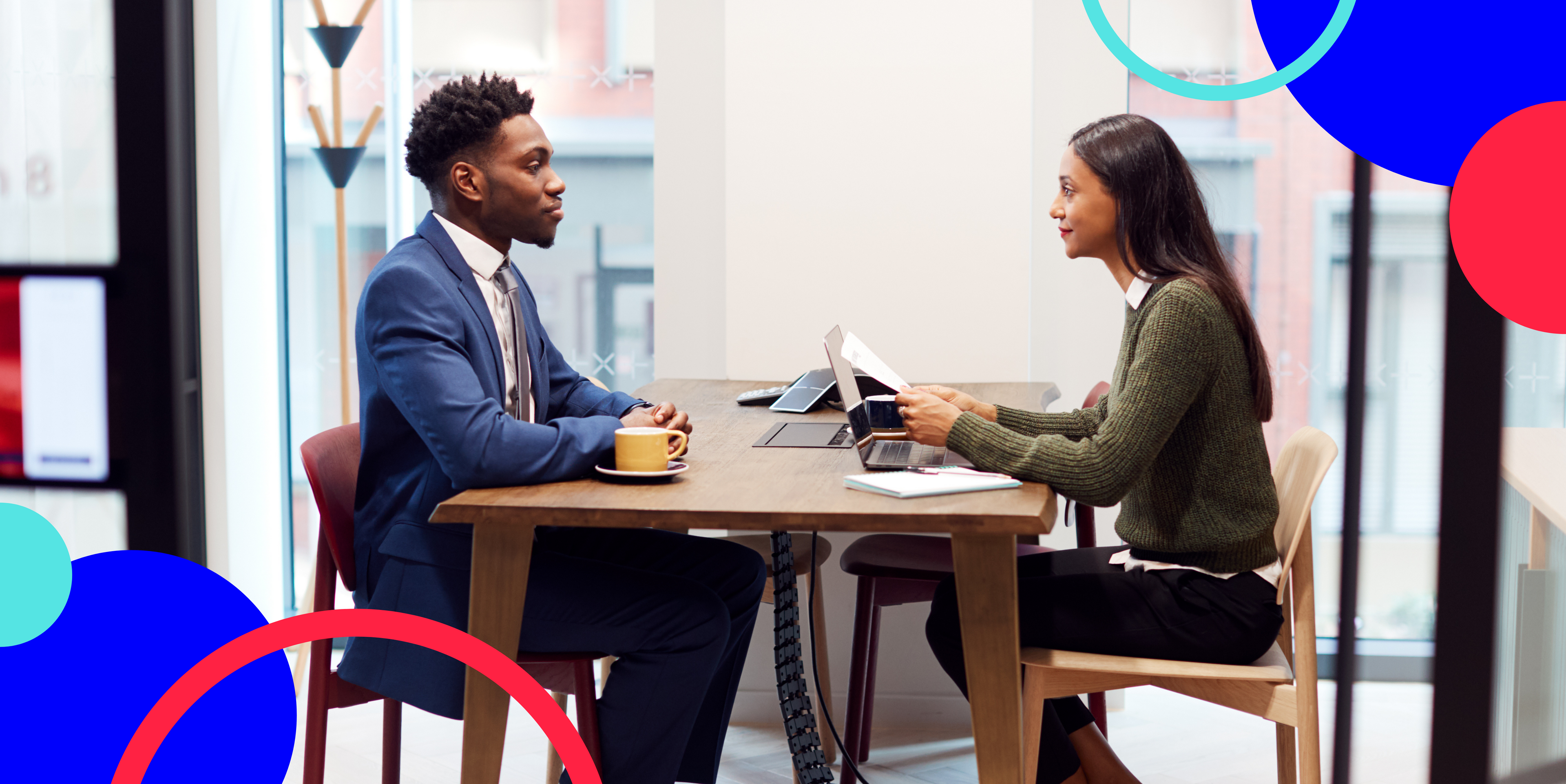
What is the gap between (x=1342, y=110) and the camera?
2.29 metres

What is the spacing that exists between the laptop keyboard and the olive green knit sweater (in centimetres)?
10

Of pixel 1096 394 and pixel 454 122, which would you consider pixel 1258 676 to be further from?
pixel 454 122

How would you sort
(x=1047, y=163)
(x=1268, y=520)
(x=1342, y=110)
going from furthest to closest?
(x=1047, y=163)
(x=1342, y=110)
(x=1268, y=520)

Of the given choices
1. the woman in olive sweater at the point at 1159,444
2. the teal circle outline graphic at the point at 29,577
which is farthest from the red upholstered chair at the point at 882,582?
the teal circle outline graphic at the point at 29,577

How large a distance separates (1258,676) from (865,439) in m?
0.62

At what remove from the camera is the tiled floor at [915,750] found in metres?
2.47

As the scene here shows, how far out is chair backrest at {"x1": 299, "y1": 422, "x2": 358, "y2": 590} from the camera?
177cm

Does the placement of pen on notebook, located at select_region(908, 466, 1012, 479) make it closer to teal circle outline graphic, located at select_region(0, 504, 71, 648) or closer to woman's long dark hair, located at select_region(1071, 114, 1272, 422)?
woman's long dark hair, located at select_region(1071, 114, 1272, 422)

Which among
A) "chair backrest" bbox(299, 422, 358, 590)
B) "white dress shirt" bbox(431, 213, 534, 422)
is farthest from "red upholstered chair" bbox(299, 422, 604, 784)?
"white dress shirt" bbox(431, 213, 534, 422)

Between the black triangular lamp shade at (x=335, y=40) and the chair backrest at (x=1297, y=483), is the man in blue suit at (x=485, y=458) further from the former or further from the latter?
the black triangular lamp shade at (x=335, y=40)

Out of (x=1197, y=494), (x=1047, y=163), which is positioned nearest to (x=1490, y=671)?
(x=1197, y=494)

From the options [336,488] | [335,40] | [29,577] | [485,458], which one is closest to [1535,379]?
[485,458]

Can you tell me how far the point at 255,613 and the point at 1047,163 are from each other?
2.36 metres

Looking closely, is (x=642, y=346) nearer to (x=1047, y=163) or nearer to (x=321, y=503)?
(x=1047, y=163)
